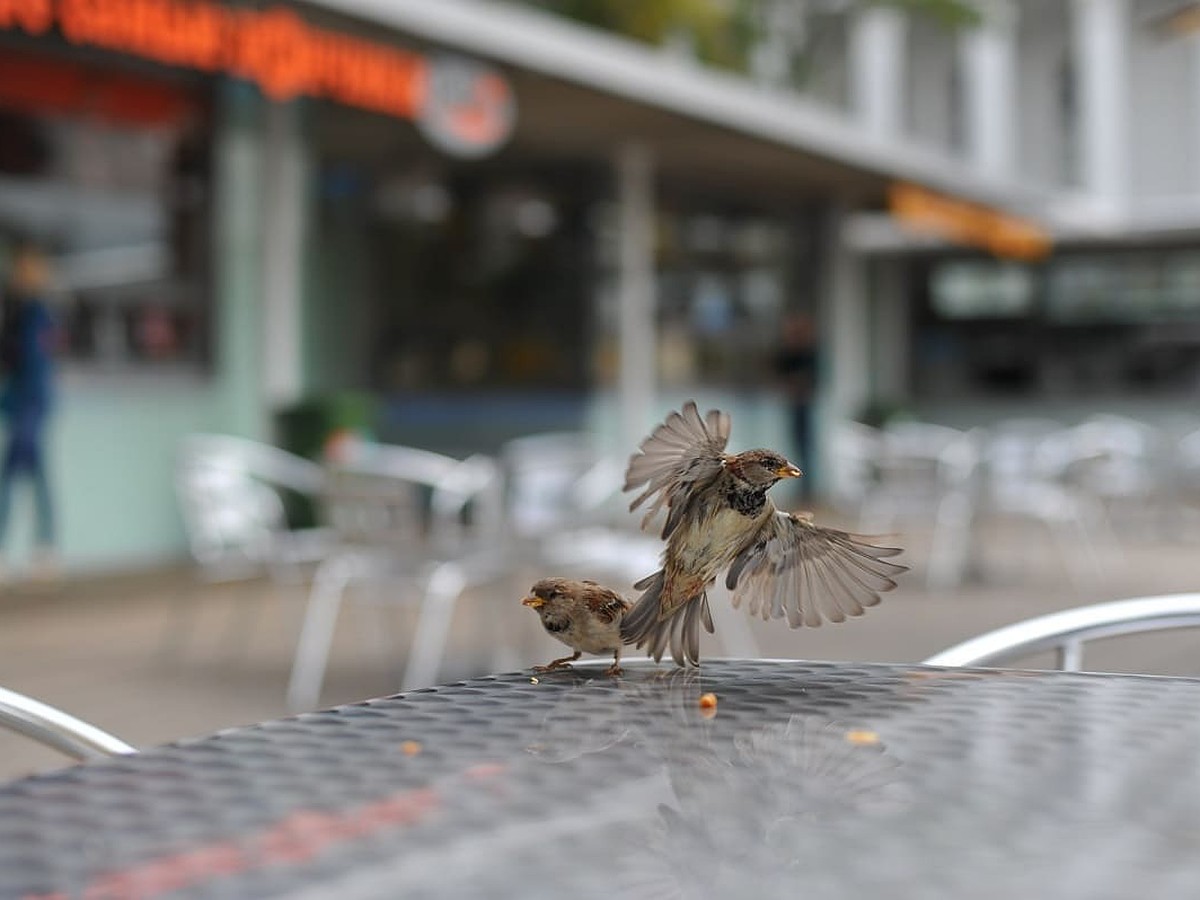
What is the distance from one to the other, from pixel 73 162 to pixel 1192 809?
8.16 m

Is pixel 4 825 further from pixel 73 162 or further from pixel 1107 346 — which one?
pixel 1107 346

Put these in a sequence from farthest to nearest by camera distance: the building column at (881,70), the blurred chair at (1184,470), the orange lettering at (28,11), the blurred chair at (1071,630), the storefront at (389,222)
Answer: the building column at (881,70)
the blurred chair at (1184,470)
the storefront at (389,222)
the orange lettering at (28,11)
the blurred chair at (1071,630)

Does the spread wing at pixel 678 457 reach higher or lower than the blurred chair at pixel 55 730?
higher

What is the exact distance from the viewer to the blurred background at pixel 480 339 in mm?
5703

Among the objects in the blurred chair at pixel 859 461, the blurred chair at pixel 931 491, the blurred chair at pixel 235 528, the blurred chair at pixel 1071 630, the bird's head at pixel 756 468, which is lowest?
the blurred chair at pixel 1071 630

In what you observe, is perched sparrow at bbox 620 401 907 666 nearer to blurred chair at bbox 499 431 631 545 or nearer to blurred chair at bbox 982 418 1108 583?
blurred chair at bbox 499 431 631 545

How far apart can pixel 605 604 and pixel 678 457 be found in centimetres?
17

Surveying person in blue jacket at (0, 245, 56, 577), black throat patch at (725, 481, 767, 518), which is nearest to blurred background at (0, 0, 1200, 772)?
person in blue jacket at (0, 245, 56, 577)

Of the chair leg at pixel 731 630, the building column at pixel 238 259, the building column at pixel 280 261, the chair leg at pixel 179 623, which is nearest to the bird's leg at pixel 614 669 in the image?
the chair leg at pixel 731 630

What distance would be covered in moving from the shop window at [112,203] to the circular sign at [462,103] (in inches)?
63.9

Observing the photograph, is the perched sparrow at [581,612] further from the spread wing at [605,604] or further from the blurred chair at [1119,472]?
the blurred chair at [1119,472]

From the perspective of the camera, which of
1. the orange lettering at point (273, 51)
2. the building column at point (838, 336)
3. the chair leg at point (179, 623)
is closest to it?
the chair leg at point (179, 623)

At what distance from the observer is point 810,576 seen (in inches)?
54.2

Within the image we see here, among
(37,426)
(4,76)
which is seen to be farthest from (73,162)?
(37,426)
